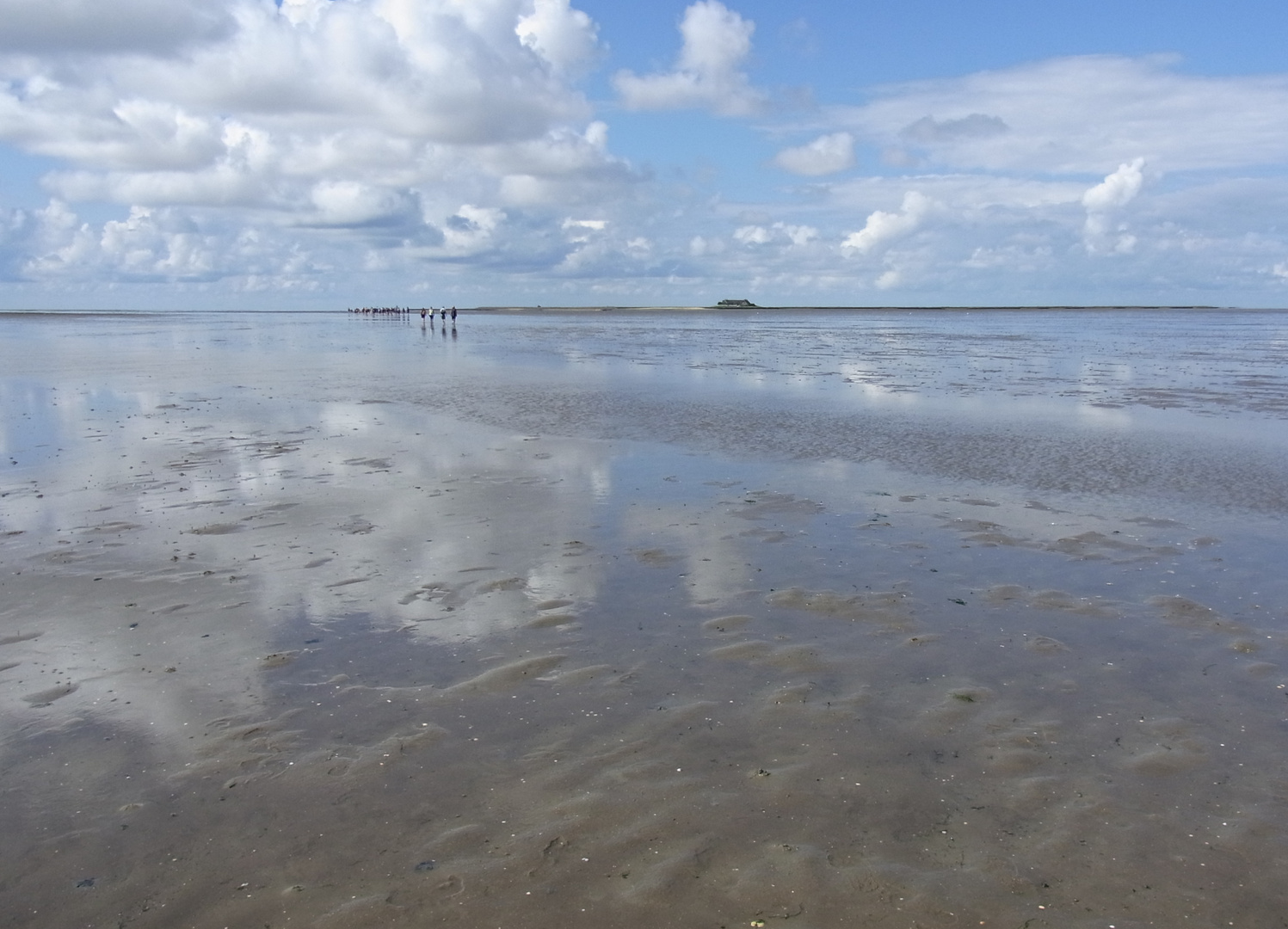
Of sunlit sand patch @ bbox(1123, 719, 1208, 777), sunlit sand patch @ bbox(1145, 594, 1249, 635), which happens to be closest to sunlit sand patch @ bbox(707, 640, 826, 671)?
sunlit sand patch @ bbox(1123, 719, 1208, 777)

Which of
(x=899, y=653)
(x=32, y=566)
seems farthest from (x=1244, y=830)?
(x=32, y=566)

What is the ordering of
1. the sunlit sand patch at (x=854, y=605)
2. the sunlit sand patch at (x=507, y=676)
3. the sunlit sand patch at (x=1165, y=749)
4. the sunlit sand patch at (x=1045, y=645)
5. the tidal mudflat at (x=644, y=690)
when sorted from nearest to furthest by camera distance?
the tidal mudflat at (x=644, y=690) < the sunlit sand patch at (x=1165, y=749) < the sunlit sand patch at (x=507, y=676) < the sunlit sand patch at (x=1045, y=645) < the sunlit sand patch at (x=854, y=605)

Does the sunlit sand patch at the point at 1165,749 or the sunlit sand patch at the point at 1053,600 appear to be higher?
the sunlit sand patch at the point at 1053,600

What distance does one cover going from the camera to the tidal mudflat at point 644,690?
16.4 feet

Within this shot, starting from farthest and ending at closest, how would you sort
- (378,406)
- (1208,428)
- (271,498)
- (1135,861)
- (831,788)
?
(378,406) → (1208,428) → (271,498) → (831,788) → (1135,861)

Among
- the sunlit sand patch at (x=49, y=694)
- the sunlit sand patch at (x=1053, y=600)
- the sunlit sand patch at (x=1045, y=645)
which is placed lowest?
the sunlit sand patch at (x=49, y=694)

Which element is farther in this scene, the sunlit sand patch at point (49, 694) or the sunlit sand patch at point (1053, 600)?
the sunlit sand patch at point (1053, 600)

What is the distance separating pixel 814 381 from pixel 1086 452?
1654cm

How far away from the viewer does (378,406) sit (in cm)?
2661

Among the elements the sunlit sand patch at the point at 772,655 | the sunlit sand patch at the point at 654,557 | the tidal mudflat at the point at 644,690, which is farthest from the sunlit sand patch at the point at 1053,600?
the sunlit sand patch at the point at 654,557

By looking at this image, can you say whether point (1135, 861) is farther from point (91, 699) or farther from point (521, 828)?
point (91, 699)

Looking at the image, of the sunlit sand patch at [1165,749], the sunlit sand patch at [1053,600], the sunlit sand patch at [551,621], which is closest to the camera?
the sunlit sand patch at [1165,749]

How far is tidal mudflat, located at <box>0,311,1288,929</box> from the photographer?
5008 millimetres

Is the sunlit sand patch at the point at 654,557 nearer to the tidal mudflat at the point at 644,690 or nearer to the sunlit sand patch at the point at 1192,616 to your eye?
the tidal mudflat at the point at 644,690
